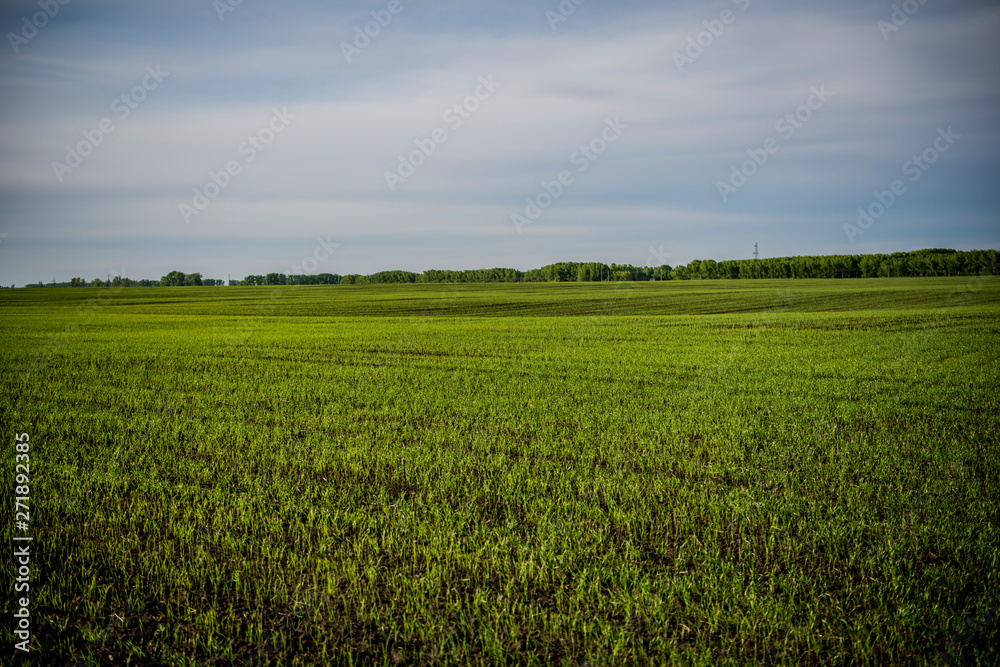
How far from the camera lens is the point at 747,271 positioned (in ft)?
594

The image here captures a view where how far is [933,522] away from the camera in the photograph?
7488mm

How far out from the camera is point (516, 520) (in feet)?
26.0

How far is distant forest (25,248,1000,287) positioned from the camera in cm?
14725

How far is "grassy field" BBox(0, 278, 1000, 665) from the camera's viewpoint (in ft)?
17.8

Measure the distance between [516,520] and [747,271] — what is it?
191228 millimetres

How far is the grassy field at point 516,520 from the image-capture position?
5.43 meters

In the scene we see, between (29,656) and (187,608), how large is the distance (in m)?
1.28

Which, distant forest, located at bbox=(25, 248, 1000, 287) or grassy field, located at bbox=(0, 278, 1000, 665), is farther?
distant forest, located at bbox=(25, 248, 1000, 287)

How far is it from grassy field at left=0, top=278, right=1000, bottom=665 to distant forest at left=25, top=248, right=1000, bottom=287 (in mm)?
152544

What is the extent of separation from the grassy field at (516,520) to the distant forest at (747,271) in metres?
153

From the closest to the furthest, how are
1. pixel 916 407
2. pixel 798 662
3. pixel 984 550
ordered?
pixel 798 662 < pixel 984 550 < pixel 916 407

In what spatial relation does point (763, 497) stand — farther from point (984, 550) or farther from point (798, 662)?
point (798, 662)

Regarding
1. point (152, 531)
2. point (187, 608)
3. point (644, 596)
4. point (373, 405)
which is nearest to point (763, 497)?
point (644, 596)

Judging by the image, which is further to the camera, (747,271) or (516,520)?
(747,271)
